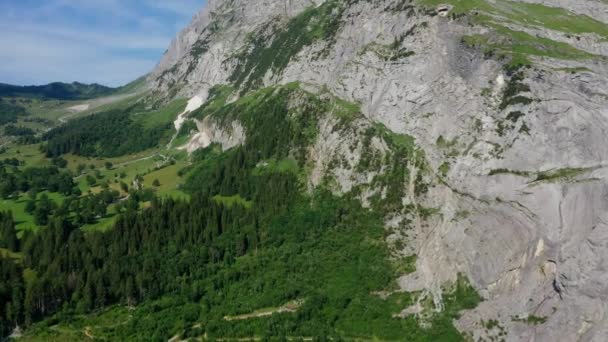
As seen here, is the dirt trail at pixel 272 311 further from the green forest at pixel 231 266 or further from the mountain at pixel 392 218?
the mountain at pixel 392 218

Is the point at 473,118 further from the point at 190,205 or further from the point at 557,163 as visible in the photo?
the point at 190,205

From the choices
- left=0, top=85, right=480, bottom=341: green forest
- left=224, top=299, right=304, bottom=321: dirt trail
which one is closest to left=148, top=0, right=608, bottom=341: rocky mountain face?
left=0, top=85, right=480, bottom=341: green forest

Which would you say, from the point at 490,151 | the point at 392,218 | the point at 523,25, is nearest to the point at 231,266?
the point at 392,218

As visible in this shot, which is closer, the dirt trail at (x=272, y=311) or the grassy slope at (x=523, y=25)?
the dirt trail at (x=272, y=311)

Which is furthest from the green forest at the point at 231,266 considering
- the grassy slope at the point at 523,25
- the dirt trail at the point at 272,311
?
the grassy slope at the point at 523,25

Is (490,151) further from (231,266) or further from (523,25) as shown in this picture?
(231,266)

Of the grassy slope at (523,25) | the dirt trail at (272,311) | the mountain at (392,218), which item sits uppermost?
the grassy slope at (523,25)

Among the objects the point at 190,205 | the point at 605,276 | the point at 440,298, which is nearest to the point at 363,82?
the point at 190,205
